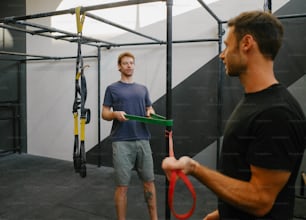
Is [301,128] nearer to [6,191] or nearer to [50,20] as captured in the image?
[6,191]

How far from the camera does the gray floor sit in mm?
2549

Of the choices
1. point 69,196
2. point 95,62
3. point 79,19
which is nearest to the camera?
point 79,19

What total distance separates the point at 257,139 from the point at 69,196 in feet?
8.63

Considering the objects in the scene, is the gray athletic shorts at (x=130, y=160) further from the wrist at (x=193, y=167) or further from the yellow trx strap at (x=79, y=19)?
the wrist at (x=193, y=167)

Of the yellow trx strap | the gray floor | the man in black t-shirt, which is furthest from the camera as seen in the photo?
the gray floor

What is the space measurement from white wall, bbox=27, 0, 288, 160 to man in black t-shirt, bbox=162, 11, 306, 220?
2.60 metres

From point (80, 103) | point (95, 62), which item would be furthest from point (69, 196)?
point (95, 62)

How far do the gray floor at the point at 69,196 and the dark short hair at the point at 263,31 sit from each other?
1.95 meters

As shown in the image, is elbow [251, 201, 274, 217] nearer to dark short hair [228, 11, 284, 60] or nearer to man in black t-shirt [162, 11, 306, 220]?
man in black t-shirt [162, 11, 306, 220]

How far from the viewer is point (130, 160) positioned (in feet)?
7.11

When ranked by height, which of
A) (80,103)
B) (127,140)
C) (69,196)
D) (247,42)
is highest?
(247,42)

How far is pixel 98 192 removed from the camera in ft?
10.1

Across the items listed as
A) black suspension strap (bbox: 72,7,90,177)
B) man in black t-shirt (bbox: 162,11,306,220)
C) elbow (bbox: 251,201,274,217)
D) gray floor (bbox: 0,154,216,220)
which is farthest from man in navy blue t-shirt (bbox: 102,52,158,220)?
elbow (bbox: 251,201,274,217)

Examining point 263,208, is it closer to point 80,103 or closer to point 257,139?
point 257,139
